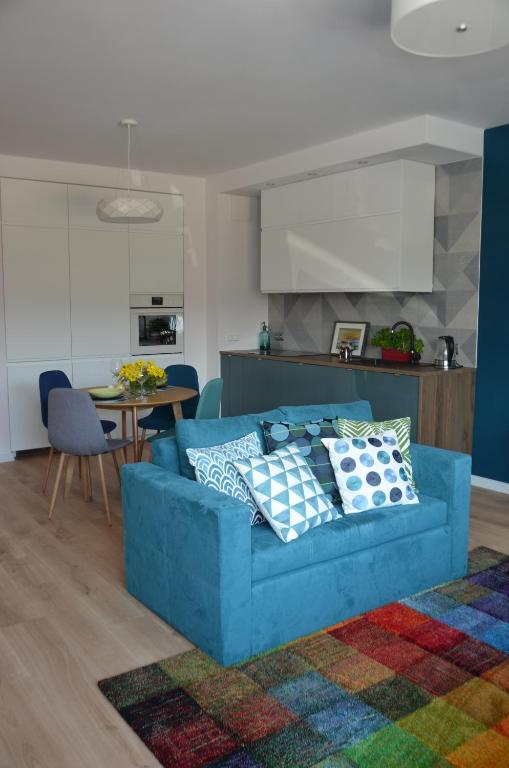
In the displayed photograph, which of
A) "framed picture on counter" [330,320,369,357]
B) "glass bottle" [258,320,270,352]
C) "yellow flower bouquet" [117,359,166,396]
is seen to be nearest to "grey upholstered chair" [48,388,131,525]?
"yellow flower bouquet" [117,359,166,396]

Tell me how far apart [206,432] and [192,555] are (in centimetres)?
66

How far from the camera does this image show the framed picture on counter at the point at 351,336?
19.7 feet

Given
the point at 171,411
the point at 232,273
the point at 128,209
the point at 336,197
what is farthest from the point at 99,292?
the point at 336,197

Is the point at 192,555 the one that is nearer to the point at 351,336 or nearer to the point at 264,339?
the point at 351,336

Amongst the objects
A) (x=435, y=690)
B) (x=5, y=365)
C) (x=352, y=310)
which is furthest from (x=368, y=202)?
(x=435, y=690)

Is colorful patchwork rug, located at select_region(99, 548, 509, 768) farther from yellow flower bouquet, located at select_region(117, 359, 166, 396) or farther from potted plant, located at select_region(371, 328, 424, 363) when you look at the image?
potted plant, located at select_region(371, 328, 424, 363)

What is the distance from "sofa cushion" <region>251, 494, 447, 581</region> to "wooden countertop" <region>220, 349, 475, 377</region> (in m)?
1.73

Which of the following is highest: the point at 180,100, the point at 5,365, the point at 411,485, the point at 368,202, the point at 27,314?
the point at 180,100

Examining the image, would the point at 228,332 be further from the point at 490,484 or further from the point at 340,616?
the point at 340,616

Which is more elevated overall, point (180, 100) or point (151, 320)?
point (180, 100)

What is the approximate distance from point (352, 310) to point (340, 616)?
11.9 feet

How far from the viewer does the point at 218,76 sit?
3791 mm

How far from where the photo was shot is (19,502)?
4840 mm

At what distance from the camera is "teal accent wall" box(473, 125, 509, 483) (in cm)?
491
